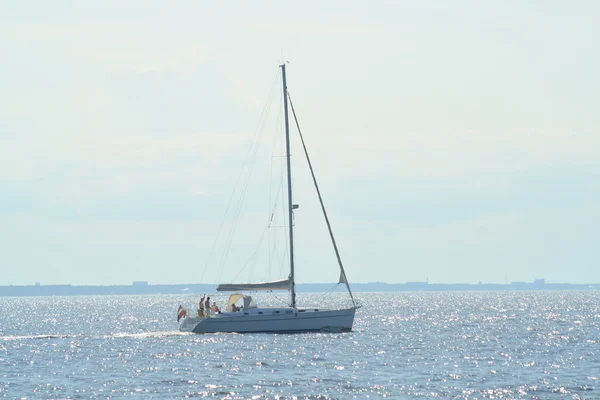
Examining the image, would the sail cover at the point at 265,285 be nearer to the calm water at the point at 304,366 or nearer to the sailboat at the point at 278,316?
the sailboat at the point at 278,316

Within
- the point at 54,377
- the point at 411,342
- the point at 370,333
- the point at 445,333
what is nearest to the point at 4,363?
the point at 54,377

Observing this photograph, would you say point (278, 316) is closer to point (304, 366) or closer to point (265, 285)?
point (265, 285)

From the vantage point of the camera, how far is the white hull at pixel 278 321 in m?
70.4

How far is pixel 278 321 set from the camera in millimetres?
70375

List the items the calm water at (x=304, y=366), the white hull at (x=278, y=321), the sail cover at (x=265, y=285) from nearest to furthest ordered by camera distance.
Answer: the calm water at (x=304, y=366)
the white hull at (x=278, y=321)
the sail cover at (x=265, y=285)

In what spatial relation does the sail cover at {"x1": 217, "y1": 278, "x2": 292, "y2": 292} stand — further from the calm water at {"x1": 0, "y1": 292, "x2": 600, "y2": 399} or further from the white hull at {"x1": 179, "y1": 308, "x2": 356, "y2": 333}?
the calm water at {"x1": 0, "y1": 292, "x2": 600, "y2": 399}

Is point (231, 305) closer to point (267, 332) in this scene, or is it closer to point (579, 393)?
point (267, 332)

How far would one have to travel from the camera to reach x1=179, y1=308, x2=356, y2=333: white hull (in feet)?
231

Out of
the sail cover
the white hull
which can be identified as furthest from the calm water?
the sail cover

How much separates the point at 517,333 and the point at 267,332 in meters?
22.9

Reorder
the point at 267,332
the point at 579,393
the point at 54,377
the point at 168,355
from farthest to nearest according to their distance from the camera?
the point at 267,332
the point at 168,355
the point at 54,377
the point at 579,393

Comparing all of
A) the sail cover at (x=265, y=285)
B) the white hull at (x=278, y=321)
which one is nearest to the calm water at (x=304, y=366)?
the white hull at (x=278, y=321)

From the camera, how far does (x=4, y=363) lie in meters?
57.3

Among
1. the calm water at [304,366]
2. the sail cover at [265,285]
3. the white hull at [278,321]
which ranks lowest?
the calm water at [304,366]
